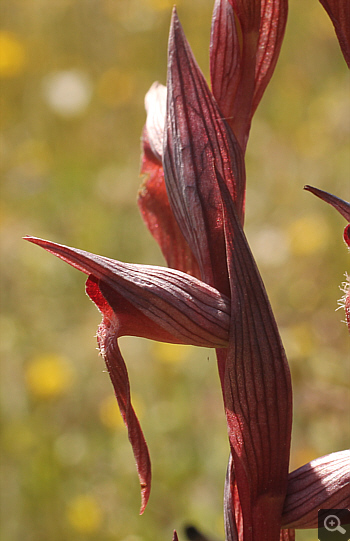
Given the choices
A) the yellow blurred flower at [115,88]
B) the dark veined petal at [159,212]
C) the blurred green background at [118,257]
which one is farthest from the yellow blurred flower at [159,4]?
the dark veined petal at [159,212]

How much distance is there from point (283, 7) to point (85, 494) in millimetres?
1173

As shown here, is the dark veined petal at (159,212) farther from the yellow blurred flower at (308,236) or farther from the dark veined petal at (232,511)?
the yellow blurred flower at (308,236)

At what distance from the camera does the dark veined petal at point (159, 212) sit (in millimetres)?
A: 658

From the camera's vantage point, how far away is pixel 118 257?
2.17m

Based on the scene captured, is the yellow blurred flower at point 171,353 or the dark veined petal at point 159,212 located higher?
the dark veined petal at point 159,212

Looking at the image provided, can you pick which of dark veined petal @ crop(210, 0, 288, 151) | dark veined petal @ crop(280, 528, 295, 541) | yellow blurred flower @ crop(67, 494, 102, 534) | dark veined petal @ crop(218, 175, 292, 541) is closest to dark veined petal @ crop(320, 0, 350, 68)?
dark veined petal @ crop(210, 0, 288, 151)

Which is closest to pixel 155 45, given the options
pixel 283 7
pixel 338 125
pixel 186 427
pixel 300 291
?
pixel 338 125

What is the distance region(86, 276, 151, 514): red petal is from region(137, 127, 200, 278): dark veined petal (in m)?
0.16

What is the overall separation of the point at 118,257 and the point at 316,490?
169 centimetres

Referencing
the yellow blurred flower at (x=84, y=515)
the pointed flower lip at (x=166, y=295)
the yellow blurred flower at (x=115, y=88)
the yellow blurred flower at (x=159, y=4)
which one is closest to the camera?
the pointed flower lip at (x=166, y=295)

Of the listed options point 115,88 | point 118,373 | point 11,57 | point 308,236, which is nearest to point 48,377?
point 308,236

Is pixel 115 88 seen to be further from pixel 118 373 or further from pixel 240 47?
pixel 118 373

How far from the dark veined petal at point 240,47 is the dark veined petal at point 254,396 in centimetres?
13

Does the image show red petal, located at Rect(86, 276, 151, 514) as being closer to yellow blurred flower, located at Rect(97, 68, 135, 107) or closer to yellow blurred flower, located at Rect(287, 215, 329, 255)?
yellow blurred flower, located at Rect(287, 215, 329, 255)
